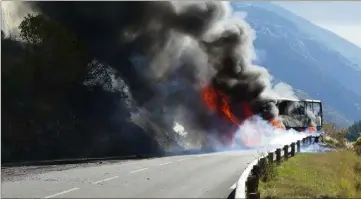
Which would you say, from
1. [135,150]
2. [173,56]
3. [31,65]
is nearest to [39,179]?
[31,65]

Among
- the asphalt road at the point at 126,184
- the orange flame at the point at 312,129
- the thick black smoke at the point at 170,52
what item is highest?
the thick black smoke at the point at 170,52

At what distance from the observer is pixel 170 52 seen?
4219cm

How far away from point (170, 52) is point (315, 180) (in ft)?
85.1

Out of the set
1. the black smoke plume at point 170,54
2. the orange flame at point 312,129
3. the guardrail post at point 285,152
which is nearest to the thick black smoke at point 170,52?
the black smoke plume at point 170,54

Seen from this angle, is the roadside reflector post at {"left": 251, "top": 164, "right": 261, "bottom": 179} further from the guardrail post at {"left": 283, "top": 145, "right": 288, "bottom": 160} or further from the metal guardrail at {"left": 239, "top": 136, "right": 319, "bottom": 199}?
the guardrail post at {"left": 283, "top": 145, "right": 288, "bottom": 160}

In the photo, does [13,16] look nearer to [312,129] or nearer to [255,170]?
[312,129]

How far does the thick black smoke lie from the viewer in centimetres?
3862

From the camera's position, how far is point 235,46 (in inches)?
1726

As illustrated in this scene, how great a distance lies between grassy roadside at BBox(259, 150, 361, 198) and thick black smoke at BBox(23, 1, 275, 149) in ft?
54.4

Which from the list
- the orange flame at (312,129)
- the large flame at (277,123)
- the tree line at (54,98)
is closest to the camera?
the tree line at (54,98)

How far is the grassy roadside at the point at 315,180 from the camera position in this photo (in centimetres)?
1271

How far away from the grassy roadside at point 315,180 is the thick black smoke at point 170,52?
54.4ft

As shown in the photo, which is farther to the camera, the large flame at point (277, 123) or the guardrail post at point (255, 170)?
the large flame at point (277, 123)

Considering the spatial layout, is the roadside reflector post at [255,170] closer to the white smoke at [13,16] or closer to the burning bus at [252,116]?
the white smoke at [13,16]
